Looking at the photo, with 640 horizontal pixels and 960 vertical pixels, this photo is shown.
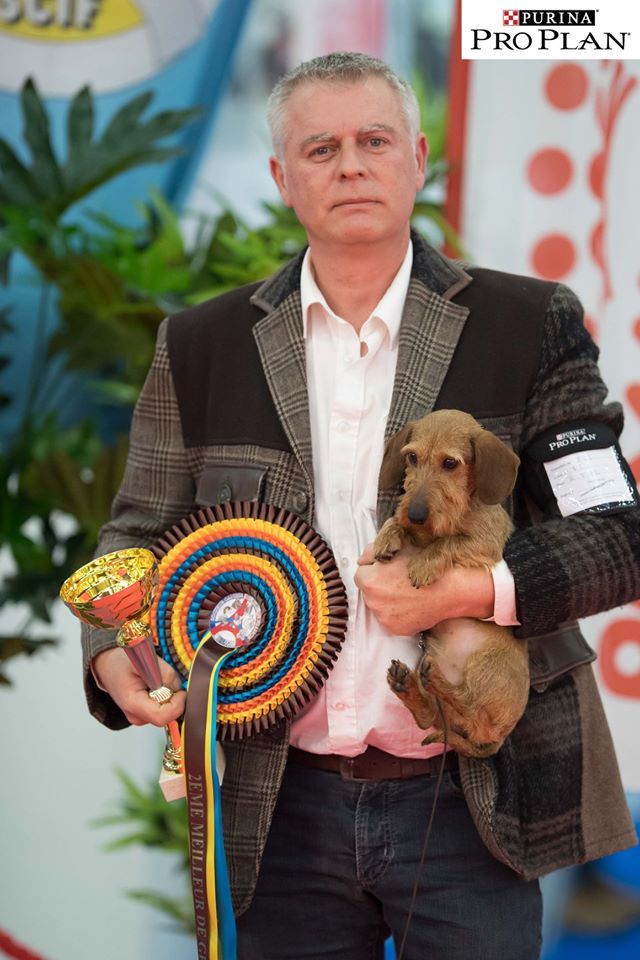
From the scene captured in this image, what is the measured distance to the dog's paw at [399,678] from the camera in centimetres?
131

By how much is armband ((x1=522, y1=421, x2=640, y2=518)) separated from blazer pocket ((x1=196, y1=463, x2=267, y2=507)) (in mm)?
363

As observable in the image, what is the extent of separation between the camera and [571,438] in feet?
4.57

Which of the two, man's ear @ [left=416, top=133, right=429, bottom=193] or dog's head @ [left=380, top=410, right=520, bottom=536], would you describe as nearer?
dog's head @ [left=380, top=410, right=520, bottom=536]

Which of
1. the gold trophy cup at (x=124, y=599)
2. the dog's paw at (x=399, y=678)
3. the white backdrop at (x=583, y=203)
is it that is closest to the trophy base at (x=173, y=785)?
the gold trophy cup at (x=124, y=599)

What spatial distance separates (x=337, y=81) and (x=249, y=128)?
239 centimetres

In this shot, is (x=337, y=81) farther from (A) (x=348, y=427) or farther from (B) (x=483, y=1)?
(B) (x=483, y=1)

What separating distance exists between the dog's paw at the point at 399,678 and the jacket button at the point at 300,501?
25 cm

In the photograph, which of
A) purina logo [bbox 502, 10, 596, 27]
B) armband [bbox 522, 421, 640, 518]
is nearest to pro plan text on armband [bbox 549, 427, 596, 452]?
armband [bbox 522, 421, 640, 518]

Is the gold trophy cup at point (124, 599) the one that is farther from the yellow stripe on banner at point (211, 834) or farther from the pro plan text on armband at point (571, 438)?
the pro plan text on armband at point (571, 438)

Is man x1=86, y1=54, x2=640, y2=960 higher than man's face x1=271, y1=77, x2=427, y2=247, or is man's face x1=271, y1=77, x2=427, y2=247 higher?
man's face x1=271, y1=77, x2=427, y2=247

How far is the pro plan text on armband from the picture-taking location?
139cm

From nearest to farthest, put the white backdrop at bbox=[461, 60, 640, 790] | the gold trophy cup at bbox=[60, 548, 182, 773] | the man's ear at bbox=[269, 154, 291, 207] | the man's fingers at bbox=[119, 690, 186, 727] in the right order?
1. the gold trophy cup at bbox=[60, 548, 182, 773]
2. the man's fingers at bbox=[119, 690, 186, 727]
3. the man's ear at bbox=[269, 154, 291, 207]
4. the white backdrop at bbox=[461, 60, 640, 790]

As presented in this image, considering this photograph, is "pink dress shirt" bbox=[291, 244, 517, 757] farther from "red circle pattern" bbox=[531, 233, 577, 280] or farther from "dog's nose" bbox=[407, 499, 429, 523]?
"red circle pattern" bbox=[531, 233, 577, 280]

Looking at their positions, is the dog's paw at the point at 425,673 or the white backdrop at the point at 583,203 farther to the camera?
the white backdrop at the point at 583,203
